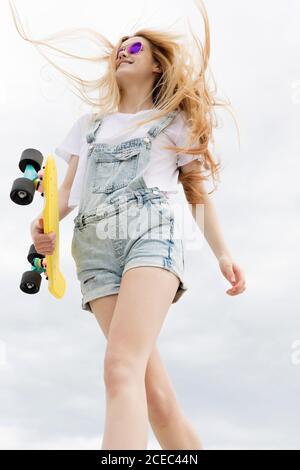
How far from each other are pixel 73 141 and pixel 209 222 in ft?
2.60

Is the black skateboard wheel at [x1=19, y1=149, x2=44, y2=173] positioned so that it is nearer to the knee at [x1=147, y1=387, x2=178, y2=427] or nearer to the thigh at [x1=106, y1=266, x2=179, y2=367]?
the thigh at [x1=106, y1=266, x2=179, y2=367]

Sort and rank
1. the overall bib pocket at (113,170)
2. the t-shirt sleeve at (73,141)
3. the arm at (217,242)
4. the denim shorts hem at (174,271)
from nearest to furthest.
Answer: the denim shorts hem at (174,271), the overall bib pocket at (113,170), the arm at (217,242), the t-shirt sleeve at (73,141)

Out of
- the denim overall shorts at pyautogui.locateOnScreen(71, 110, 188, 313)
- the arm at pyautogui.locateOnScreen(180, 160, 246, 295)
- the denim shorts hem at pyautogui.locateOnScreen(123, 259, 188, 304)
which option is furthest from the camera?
the arm at pyautogui.locateOnScreen(180, 160, 246, 295)

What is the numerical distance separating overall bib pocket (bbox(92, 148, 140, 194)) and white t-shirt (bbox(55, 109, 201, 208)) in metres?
0.07

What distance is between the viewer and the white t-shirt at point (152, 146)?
3.08 meters

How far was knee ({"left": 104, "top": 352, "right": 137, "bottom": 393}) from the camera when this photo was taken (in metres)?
2.50

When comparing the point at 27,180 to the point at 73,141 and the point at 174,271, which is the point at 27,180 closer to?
the point at 73,141

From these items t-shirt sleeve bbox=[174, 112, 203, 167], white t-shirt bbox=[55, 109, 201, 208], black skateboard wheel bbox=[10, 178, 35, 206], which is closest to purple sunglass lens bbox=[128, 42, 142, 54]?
white t-shirt bbox=[55, 109, 201, 208]

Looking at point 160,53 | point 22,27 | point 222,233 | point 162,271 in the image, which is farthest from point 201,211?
point 22,27

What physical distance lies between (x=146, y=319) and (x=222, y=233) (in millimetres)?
A: 779

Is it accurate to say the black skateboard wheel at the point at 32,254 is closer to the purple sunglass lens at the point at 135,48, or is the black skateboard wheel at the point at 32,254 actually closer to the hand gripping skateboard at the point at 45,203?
the hand gripping skateboard at the point at 45,203

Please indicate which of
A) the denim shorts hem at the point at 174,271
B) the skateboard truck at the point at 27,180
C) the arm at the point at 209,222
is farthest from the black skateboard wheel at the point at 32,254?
the arm at the point at 209,222

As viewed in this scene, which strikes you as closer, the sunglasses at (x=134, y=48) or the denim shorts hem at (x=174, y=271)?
the denim shorts hem at (x=174, y=271)

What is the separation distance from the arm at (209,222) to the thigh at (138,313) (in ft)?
1.72
